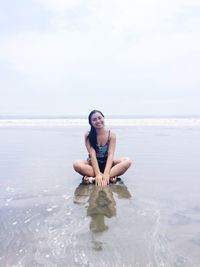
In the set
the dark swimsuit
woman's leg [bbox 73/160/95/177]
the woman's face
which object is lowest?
woman's leg [bbox 73/160/95/177]

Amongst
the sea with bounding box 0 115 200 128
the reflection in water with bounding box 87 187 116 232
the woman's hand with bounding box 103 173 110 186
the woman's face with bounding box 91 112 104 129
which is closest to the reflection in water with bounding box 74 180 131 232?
the reflection in water with bounding box 87 187 116 232

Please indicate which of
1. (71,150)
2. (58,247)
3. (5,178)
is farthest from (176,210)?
(71,150)

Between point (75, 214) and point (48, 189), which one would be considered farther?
point (48, 189)

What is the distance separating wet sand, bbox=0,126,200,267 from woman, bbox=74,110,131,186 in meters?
0.24

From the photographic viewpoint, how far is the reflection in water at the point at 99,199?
395 cm

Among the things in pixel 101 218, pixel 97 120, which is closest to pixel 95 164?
pixel 97 120

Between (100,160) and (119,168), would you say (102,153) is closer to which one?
(100,160)

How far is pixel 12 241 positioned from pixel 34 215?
0.87m

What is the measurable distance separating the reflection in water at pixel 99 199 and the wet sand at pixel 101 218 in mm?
11

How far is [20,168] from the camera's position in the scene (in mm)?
7797

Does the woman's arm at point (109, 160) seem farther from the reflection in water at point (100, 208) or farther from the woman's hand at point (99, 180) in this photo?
the reflection in water at point (100, 208)

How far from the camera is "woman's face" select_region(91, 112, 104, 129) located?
6496 mm

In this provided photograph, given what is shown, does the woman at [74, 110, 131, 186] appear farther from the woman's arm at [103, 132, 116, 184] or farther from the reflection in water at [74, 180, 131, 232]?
the reflection in water at [74, 180, 131, 232]

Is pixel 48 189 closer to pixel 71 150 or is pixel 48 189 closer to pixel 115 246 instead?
pixel 115 246
